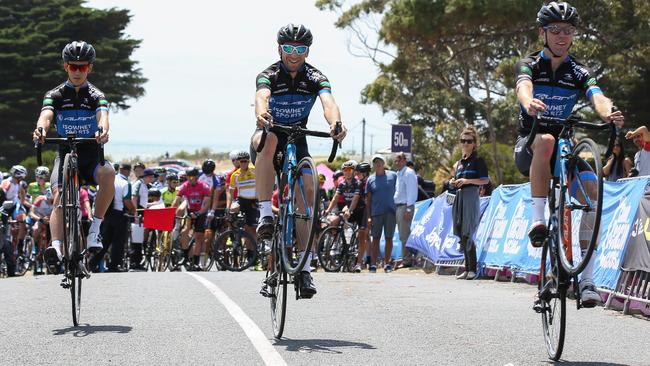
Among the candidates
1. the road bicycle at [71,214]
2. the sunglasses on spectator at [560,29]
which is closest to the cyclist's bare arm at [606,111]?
the sunglasses on spectator at [560,29]

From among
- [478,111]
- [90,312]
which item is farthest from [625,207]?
[478,111]

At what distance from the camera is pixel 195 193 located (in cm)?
2266

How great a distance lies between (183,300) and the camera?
39.8ft

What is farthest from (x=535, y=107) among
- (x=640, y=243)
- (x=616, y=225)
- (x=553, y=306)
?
(x=616, y=225)

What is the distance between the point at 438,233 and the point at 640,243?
27.8 feet

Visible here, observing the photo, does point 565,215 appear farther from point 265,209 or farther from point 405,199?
point 405,199

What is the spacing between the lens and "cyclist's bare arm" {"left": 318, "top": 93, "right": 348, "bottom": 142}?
874 centimetres

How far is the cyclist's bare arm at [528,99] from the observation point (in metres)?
7.89

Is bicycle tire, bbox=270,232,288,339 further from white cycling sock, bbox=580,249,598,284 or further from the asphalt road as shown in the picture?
white cycling sock, bbox=580,249,598,284

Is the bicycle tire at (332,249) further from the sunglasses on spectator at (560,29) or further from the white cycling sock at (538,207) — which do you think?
the sunglasses on spectator at (560,29)

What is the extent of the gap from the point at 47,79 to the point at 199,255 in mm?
52150

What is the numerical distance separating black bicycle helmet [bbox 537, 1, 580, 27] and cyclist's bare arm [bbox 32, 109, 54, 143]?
4.21 metres

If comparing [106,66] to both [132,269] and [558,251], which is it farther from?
[558,251]

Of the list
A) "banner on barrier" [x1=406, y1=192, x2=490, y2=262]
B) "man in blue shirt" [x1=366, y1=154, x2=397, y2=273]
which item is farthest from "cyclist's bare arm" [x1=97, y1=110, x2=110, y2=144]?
"man in blue shirt" [x1=366, y1=154, x2=397, y2=273]
